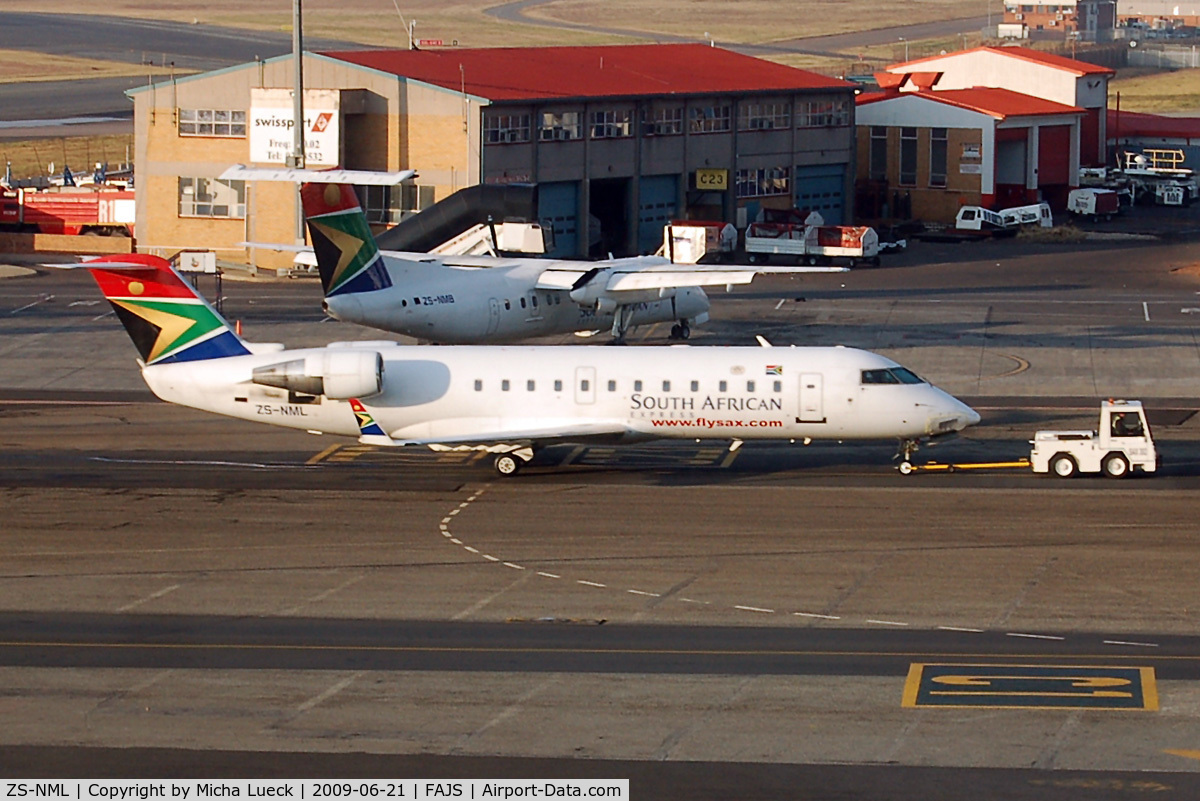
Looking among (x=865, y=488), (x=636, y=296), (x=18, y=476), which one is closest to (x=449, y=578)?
(x=865, y=488)

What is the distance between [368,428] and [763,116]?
60.7m

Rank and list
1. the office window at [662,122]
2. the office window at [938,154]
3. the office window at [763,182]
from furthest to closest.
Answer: the office window at [938,154] < the office window at [763,182] < the office window at [662,122]

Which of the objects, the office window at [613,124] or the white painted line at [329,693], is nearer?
the white painted line at [329,693]

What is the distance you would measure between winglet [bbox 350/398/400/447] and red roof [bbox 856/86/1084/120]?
69.0 m

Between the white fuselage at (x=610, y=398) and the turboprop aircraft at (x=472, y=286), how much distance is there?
10.1 meters

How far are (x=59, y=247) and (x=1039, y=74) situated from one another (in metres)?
62.9

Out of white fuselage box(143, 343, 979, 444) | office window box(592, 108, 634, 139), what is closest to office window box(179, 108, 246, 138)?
office window box(592, 108, 634, 139)

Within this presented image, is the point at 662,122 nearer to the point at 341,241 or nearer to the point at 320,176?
the point at 341,241

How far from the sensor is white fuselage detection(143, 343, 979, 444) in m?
42.7

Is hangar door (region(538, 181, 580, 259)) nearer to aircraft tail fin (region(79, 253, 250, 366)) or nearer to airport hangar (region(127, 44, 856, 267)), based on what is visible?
airport hangar (region(127, 44, 856, 267))

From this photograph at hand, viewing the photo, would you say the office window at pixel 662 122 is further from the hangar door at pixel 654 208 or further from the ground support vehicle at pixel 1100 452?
the ground support vehicle at pixel 1100 452

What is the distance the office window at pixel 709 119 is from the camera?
95062mm

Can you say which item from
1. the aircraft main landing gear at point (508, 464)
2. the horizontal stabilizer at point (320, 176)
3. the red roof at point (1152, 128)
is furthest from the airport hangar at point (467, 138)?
the red roof at point (1152, 128)

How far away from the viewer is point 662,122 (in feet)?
306
